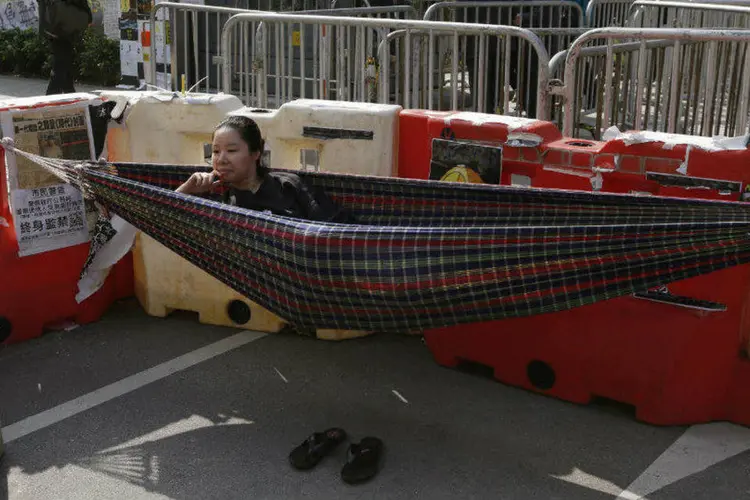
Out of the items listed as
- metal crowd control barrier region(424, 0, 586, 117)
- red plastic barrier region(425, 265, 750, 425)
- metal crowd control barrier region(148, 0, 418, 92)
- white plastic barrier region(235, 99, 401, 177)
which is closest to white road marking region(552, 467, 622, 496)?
red plastic barrier region(425, 265, 750, 425)

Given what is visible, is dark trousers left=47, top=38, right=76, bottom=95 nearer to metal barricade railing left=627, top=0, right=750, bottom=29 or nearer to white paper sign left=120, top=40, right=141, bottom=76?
white paper sign left=120, top=40, right=141, bottom=76

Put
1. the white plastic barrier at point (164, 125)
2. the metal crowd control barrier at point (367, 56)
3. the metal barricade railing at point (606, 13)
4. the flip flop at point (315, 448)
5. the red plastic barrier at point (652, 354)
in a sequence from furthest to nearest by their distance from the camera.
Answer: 1. the metal barricade railing at point (606, 13)
2. the metal crowd control barrier at point (367, 56)
3. the white plastic barrier at point (164, 125)
4. the red plastic barrier at point (652, 354)
5. the flip flop at point (315, 448)

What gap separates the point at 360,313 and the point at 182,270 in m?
1.97

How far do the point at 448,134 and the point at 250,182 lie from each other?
110 centimetres

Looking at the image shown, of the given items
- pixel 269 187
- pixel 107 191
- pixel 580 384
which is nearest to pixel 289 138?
pixel 269 187

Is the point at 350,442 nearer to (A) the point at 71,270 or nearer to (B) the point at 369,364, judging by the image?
(B) the point at 369,364

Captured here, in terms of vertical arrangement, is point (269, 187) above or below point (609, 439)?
above

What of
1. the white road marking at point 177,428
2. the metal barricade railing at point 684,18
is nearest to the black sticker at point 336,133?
the white road marking at point 177,428

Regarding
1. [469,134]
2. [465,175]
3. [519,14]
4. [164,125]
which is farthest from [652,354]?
[519,14]

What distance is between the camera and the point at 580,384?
4641mm

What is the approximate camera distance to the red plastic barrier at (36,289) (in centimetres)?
533

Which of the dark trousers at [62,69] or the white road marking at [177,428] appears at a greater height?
the dark trousers at [62,69]

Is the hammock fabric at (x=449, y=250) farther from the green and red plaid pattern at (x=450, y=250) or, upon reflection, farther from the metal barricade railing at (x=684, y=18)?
the metal barricade railing at (x=684, y=18)

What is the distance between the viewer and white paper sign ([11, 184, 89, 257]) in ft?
17.4
